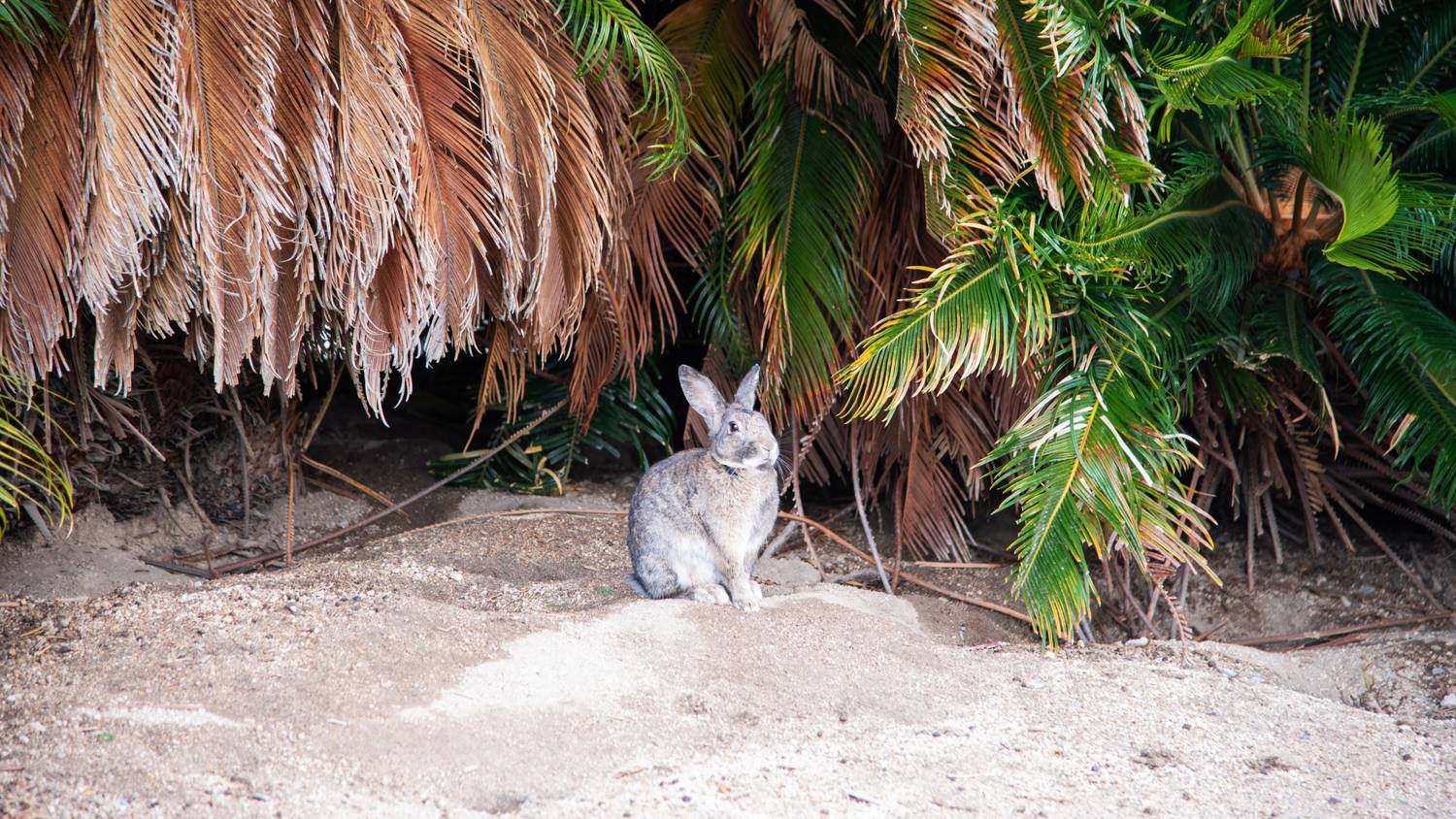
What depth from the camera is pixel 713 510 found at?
15.5ft

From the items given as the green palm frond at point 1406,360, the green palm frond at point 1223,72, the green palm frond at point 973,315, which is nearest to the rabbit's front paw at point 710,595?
the green palm frond at point 973,315

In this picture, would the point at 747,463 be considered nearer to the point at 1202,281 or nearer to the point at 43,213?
the point at 1202,281

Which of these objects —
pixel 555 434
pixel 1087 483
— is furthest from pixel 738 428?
pixel 555 434

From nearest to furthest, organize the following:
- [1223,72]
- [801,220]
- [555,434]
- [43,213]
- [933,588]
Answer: [43,213]
[1223,72]
[801,220]
[933,588]
[555,434]

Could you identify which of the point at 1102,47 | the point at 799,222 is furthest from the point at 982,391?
the point at 1102,47

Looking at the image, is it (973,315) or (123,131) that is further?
(973,315)

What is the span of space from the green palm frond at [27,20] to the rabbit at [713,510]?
2.54 m

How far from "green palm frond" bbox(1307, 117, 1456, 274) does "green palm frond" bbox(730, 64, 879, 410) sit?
6.34ft

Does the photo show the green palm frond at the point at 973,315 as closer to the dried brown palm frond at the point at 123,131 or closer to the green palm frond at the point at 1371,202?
the green palm frond at the point at 1371,202

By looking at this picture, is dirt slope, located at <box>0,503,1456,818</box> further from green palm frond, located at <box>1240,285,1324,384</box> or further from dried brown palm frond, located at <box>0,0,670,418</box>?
green palm frond, located at <box>1240,285,1324,384</box>

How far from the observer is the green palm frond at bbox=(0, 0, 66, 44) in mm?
3744

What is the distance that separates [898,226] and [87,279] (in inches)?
140

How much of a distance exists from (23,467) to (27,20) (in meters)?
2.13

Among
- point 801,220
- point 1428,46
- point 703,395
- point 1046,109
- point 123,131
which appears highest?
point 1428,46
